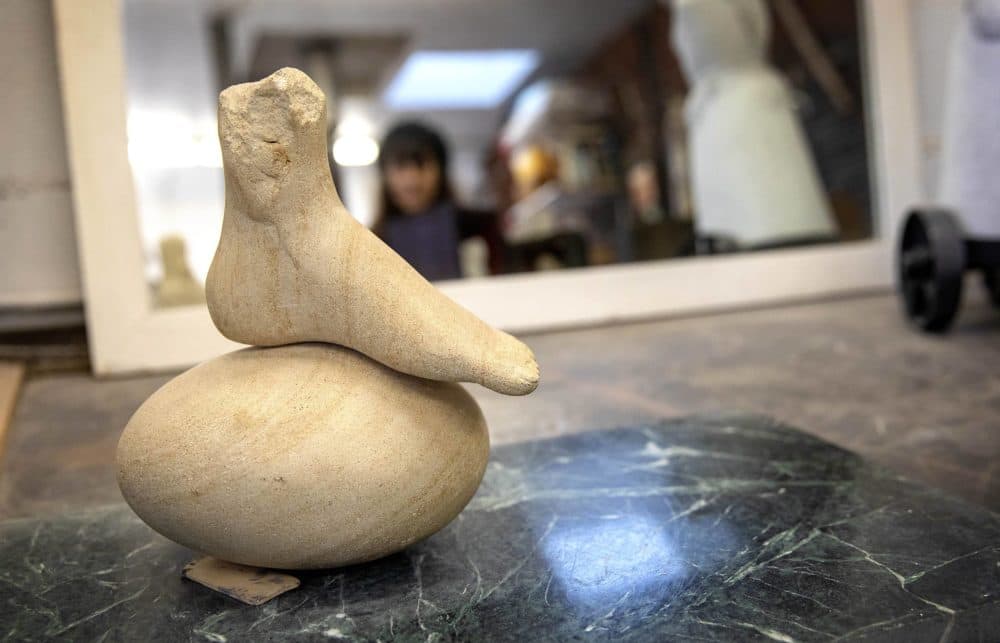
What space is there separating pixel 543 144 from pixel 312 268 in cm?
245

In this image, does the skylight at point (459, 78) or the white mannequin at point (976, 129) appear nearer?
the white mannequin at point (976, 129)

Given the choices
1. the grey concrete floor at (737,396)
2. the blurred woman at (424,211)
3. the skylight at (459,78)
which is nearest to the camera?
the grey concrete floor at (737,396)

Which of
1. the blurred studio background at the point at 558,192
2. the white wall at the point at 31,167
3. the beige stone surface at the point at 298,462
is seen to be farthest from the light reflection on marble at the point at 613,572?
the white wall at the point at 31,167

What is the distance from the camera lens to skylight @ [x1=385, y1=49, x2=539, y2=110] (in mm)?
3031

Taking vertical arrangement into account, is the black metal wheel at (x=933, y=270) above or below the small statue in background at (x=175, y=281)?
below

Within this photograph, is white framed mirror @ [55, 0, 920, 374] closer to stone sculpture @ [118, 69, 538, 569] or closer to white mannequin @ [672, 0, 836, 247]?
white mannequin @ [672, 0, 836, 247]

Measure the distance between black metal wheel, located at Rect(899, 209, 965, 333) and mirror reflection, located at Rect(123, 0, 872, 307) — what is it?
770 millimetres

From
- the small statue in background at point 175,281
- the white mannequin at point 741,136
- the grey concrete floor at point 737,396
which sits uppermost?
the white mannequin at point 741,136

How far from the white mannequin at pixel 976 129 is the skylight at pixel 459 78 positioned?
54.9 inches

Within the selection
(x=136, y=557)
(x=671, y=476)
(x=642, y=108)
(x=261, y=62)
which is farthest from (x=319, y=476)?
(x=642, y=108)

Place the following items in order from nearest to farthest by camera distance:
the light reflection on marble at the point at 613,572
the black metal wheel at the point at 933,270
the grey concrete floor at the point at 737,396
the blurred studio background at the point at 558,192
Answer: the light reflection on marble at the point at 613,572
the grey concrete floor at the point at 737,396
the blurred studio background at the point at 558,192
the black metal wheel at the point at 933,270

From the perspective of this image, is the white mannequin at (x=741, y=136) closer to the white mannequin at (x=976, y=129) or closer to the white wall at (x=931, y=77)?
the white wall at (x=931, y=77)

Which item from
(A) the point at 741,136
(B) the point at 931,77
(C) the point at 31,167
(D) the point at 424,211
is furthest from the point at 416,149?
(B) the point at 931,77

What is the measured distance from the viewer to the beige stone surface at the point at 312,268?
0.89m
